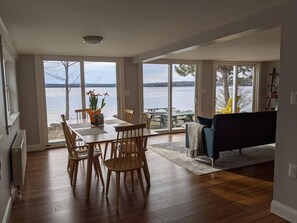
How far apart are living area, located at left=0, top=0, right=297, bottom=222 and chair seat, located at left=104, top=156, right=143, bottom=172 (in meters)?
0.43

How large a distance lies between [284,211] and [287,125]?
35.3 inches

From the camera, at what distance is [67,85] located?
544 centimetres

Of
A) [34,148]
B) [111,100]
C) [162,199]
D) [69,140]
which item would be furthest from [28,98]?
[162,199]

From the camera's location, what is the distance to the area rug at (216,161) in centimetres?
385

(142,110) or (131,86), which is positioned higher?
(131,86)

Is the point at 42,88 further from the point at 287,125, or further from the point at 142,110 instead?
the point at 287,125

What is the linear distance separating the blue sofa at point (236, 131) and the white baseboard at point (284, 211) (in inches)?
56.0

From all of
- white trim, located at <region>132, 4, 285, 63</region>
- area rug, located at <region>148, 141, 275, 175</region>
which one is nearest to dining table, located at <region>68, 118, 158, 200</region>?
area rug, located at <region>148, 141, 275, 175</region>

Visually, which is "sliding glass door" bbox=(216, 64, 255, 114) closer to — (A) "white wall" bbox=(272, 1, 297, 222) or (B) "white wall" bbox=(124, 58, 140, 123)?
(B) "white wall" bbox=(124, 58, 140, 123)

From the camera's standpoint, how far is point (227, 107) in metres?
7.16

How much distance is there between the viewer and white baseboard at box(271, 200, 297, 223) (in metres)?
2.26

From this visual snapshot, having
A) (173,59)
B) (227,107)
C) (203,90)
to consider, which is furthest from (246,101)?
(173,59)

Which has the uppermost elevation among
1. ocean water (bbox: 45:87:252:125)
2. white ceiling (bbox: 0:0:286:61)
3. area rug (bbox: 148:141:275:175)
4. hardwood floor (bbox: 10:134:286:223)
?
white ceiling (bbox: 0:0:286:61)

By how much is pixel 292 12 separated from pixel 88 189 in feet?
9.50
